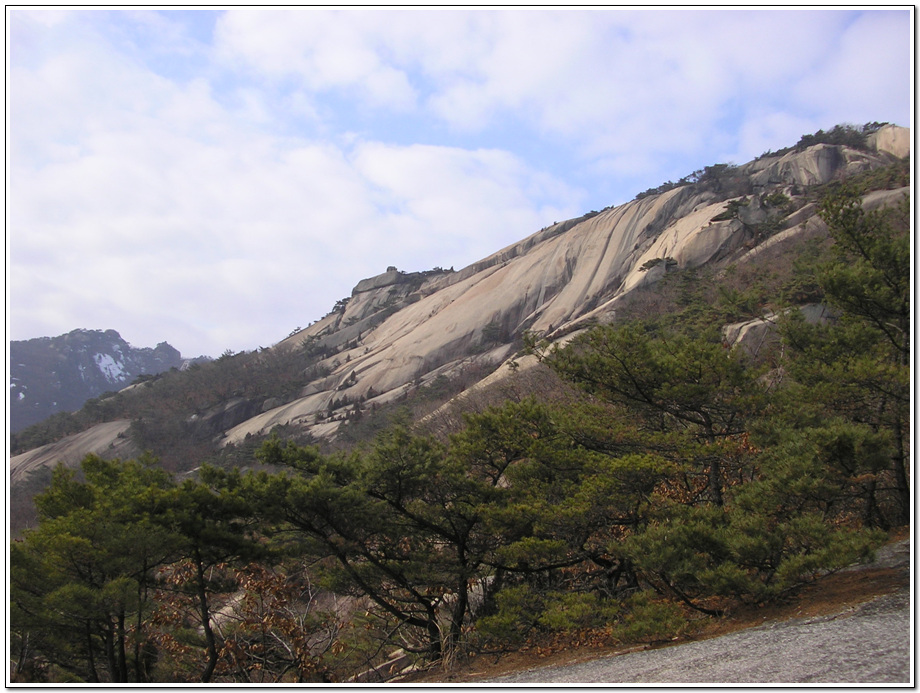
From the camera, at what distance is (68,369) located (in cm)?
9062

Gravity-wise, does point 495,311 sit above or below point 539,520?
above

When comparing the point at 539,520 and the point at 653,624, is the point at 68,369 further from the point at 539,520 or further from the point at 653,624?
the point at 653,624

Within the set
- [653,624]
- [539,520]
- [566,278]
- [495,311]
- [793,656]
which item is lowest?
[653,624]

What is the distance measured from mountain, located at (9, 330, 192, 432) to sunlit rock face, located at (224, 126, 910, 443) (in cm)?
4445

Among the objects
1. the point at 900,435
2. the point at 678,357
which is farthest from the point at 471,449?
the point at 900,435

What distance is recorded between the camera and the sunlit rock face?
30.2 metres

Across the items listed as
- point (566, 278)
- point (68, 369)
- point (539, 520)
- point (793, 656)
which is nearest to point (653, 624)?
point (793, 656)

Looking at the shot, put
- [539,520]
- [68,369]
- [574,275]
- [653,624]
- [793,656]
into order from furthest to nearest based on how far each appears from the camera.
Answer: [68,369]
[574,275]
[539,520]
[653,624]
[793,656]

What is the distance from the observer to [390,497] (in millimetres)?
7848

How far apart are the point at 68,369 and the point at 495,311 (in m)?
83.9

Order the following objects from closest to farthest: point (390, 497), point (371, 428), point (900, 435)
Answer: point (900, 435) < point (390, 497) < point (371, 428)

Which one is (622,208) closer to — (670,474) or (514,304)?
(514,304)

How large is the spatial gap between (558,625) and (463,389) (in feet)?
69.0

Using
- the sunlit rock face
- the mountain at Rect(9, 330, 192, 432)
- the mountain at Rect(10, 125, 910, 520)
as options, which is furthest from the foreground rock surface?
the mountain at Rect(9, 330, 192, 432)
